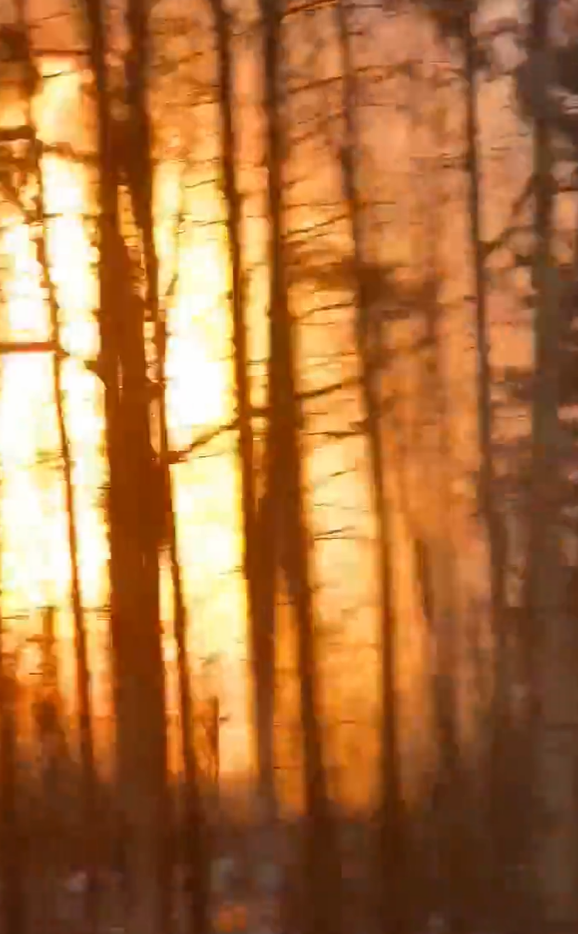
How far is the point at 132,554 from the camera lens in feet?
1.80

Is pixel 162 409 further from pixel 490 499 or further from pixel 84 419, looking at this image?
pixel 490 499

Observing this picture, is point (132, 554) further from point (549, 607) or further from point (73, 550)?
point (549, 607)

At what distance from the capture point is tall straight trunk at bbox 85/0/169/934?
1.77 feet

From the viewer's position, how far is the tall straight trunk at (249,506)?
21.1 inches

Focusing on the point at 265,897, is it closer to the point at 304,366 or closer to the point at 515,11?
the point at 304,366

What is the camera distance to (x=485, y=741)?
21.9 inches

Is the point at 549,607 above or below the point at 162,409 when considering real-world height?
below

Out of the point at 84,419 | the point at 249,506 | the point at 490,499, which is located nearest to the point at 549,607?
the point at 490,499

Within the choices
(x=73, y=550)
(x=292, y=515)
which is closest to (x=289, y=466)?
(x=292, y=515)

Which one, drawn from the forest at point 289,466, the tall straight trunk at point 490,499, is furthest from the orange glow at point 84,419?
the tall straight trunk at point 490,499

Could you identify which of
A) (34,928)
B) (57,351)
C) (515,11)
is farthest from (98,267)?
(34,928)

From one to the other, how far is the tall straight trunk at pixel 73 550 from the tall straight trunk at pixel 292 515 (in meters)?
0.11

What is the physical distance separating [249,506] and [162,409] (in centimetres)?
7

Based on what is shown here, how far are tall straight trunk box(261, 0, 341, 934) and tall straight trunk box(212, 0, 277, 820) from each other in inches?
0.4
